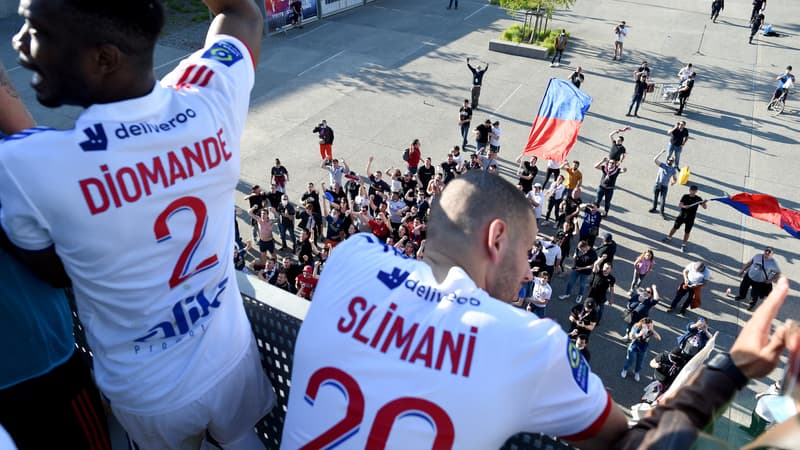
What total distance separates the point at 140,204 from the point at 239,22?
979mm

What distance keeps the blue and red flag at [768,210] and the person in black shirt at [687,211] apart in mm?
944

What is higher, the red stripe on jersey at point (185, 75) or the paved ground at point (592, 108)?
the red stripe on jersey at point (185, 75)

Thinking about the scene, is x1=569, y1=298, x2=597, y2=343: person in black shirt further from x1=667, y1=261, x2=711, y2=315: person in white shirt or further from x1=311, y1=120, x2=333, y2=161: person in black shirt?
x1=311, y1=120, x2=333, y2=161: person in black shirt

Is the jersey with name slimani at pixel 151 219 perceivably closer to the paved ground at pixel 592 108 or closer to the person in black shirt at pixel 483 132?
the paved ground at pixel 592 108

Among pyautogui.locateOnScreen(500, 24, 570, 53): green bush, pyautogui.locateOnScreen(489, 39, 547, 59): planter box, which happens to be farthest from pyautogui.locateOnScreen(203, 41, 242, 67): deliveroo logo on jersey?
pyautogui.locateOnScreen(500, 24, 570, 53): green bush

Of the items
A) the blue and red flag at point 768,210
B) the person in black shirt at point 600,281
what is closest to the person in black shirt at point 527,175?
the person in black shirt at point 600,281

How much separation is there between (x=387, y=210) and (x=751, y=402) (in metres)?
10.8

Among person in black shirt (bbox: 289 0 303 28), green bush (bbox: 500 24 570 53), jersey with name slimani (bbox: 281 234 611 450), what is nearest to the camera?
jersey with name slimani (bbox: 281 234 611 450)

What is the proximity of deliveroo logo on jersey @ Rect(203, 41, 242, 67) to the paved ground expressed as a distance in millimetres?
9057

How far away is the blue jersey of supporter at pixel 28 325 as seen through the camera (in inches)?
76.6

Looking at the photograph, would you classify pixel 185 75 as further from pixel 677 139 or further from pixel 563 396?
pixel 677 139

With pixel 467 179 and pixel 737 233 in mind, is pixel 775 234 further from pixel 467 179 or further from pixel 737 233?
pixel 467 179

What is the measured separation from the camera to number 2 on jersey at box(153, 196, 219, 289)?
72.4 inches

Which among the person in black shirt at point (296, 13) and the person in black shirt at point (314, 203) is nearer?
the person in black shirt at point (314, 203)
